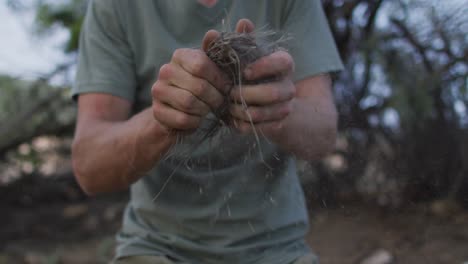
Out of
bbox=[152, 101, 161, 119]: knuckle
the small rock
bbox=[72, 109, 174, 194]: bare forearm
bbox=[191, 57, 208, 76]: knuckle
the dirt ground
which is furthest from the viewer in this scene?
the small rock

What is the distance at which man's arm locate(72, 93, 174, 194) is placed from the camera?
126 cm

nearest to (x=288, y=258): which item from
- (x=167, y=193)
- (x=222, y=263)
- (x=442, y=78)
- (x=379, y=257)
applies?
(x=222, y=263)

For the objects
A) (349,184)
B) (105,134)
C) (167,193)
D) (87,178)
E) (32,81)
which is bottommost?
(349,184)

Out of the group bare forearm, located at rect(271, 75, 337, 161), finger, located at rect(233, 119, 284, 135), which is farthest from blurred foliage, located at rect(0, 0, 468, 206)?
finger, located at rect(233, 119, 284, 135)

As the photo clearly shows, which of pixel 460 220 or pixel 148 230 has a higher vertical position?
pixel 148 230

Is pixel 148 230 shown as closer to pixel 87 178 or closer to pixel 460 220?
pixel 87 178

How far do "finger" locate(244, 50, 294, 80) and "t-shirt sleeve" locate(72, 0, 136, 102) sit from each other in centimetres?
68

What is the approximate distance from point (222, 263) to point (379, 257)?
47.4 inches

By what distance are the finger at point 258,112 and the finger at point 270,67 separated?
0.07 meters

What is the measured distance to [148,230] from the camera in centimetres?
159

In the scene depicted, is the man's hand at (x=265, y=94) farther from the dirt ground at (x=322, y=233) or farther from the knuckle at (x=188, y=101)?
the dirt ground at (x=322, y=233)

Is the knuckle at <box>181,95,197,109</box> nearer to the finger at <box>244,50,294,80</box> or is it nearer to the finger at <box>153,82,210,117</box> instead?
→ the finger at <box>153,82,210,117</box>

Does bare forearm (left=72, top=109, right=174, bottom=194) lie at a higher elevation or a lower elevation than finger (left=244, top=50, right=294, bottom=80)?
lower

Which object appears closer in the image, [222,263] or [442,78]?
[222,263]
